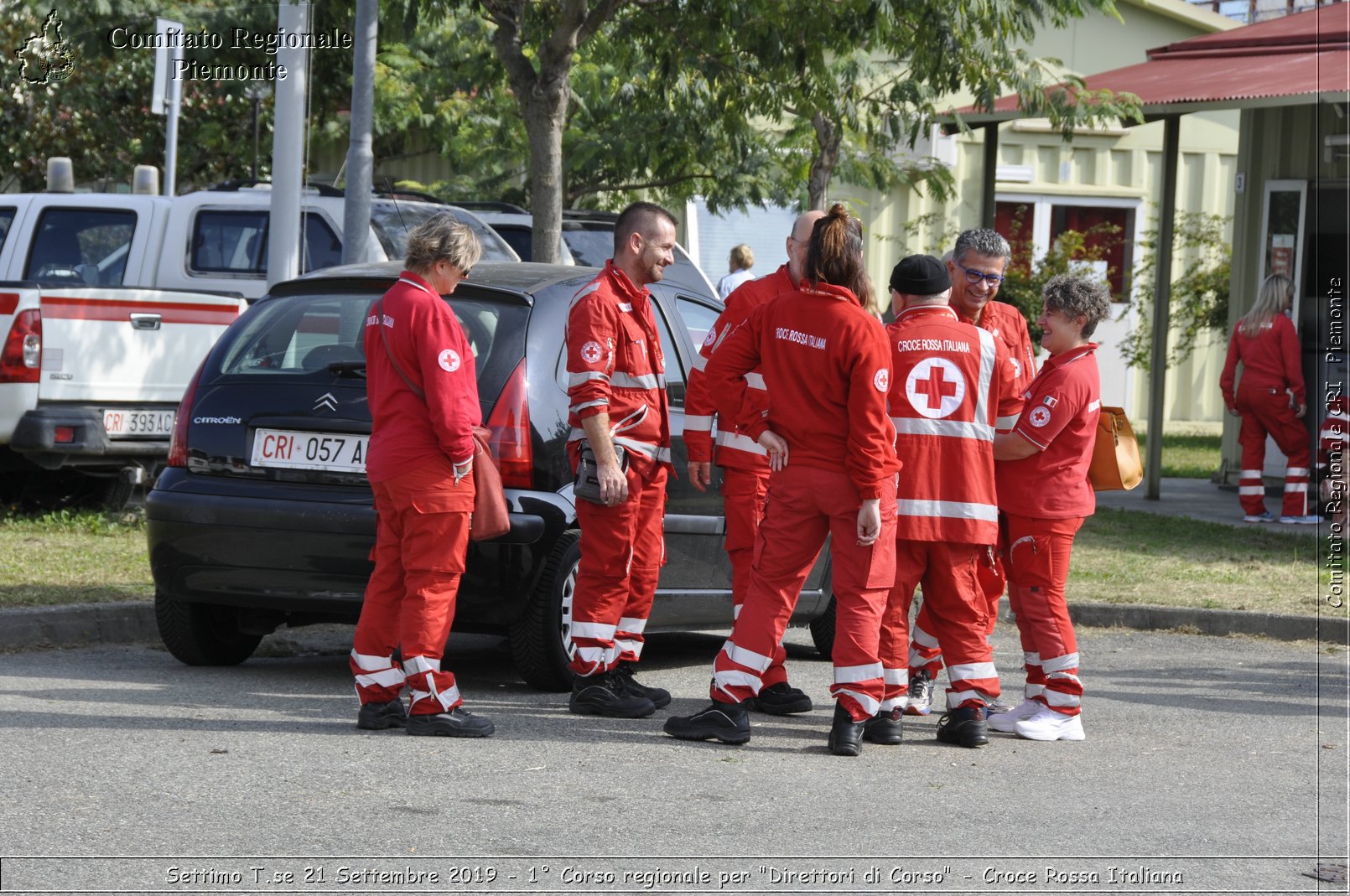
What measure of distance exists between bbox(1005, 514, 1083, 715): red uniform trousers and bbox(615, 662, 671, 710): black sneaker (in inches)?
53.0

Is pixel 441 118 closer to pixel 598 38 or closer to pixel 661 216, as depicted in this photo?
pixel 598 38

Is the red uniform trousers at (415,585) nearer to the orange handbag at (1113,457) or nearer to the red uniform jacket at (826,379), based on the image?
the red uniform jacket at (826,379)

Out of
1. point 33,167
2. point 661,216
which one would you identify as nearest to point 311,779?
point 661,216

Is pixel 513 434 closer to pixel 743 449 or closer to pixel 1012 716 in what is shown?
pixel 743 449

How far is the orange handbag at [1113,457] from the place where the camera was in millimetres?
6797

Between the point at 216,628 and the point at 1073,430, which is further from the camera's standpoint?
the point at 216,628

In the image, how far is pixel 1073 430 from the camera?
657 cm

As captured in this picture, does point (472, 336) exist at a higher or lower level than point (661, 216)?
lower

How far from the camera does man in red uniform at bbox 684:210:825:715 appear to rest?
252 inches

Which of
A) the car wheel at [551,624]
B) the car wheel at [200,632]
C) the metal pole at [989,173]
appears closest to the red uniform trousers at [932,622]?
the car wheel at [551,624]

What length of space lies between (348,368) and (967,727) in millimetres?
2599

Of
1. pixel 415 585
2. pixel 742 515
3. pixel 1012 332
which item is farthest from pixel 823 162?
pixel 415 585

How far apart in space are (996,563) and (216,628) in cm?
315

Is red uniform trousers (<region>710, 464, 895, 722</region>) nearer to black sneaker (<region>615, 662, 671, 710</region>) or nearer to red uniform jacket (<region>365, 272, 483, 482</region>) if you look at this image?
black sneaker (<region>615, 662, 671, 710</region>)
